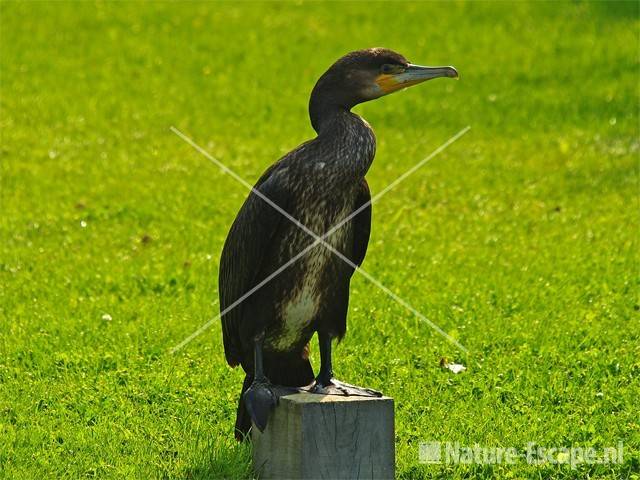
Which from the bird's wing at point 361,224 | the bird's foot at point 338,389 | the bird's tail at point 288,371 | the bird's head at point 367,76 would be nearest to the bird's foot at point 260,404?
the bird's foot at point 338,389

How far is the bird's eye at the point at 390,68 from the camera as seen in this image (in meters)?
Result: 5.47

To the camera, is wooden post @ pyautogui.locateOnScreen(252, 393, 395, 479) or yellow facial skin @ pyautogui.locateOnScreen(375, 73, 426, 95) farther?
yellow facial skin @ pyautogui.locateOnScreen(375, 73, 426, 95)

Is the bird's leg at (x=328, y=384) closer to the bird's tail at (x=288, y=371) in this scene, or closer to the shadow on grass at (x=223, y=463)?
the bird's tail at (x=288, y=371)

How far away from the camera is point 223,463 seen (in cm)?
583

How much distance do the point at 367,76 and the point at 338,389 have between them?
146 cm

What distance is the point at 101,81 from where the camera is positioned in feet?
51.7

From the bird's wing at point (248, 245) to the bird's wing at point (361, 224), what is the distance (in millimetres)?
401

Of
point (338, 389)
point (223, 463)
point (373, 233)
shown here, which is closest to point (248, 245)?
point (338, 389)

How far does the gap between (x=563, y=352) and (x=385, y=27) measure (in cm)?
1081

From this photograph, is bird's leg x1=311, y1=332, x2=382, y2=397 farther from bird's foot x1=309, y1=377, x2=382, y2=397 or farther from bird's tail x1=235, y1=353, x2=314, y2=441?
bird's tail x1=235, y1=353, x2=314, y2=441

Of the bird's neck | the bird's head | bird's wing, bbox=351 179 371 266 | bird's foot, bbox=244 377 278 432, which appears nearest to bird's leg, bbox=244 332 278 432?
bird's foot, bbox=244 377 278 432

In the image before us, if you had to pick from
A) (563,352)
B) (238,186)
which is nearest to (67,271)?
(238,186)

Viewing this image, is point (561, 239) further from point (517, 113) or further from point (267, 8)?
point (267, 8)

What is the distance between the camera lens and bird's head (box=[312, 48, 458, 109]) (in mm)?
5438
